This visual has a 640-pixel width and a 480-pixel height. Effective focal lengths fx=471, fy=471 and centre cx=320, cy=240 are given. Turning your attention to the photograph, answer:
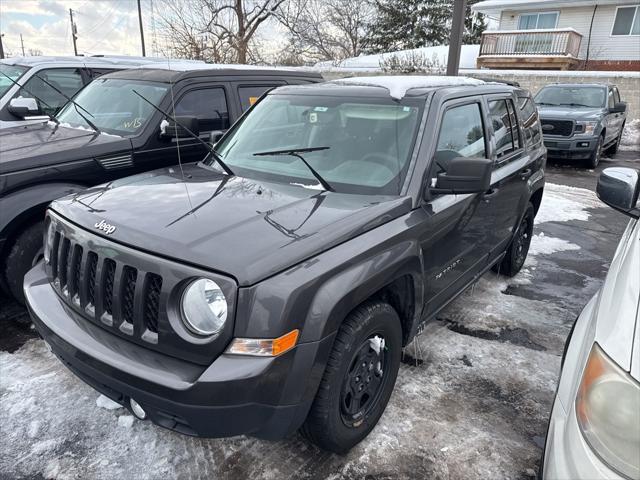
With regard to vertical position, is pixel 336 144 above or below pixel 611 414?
above

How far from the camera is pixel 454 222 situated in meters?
3.01

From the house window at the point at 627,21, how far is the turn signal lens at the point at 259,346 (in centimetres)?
2857

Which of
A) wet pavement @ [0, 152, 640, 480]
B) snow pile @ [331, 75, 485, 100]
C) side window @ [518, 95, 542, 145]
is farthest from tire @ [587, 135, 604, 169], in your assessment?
snow pile @ [331, 75, 485, 100]

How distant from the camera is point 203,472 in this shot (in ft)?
7.81

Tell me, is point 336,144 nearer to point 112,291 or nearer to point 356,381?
point 356,381

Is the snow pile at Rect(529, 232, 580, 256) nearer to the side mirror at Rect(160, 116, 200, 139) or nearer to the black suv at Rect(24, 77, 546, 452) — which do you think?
the black suv at Rect(24, 77, 546, 452)

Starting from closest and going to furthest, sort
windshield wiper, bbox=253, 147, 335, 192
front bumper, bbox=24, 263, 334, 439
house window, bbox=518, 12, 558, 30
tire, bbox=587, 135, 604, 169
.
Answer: front bumper, bbox=24, 263, 334, 439 → windshield wiper, bbox=253, 147, 335, 192 → tire, bbox=587, 135, 604, 169 → house window, bbox=518, 12, 558, 30

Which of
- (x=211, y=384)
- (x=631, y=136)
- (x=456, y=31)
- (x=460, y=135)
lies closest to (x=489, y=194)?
(x=460, y=135)

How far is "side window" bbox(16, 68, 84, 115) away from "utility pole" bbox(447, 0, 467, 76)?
6.25 meters

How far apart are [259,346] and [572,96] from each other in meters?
13.0

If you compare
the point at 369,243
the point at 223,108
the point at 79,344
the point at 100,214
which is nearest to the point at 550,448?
the point at 369,243

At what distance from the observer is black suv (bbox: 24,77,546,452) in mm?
1879

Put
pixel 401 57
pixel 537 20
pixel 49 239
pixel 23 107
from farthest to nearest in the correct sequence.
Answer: pixel 537 20 → pixel 401 57 → pixel 23 107 → pixel 49 239

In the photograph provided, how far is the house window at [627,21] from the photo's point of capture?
2314cm
